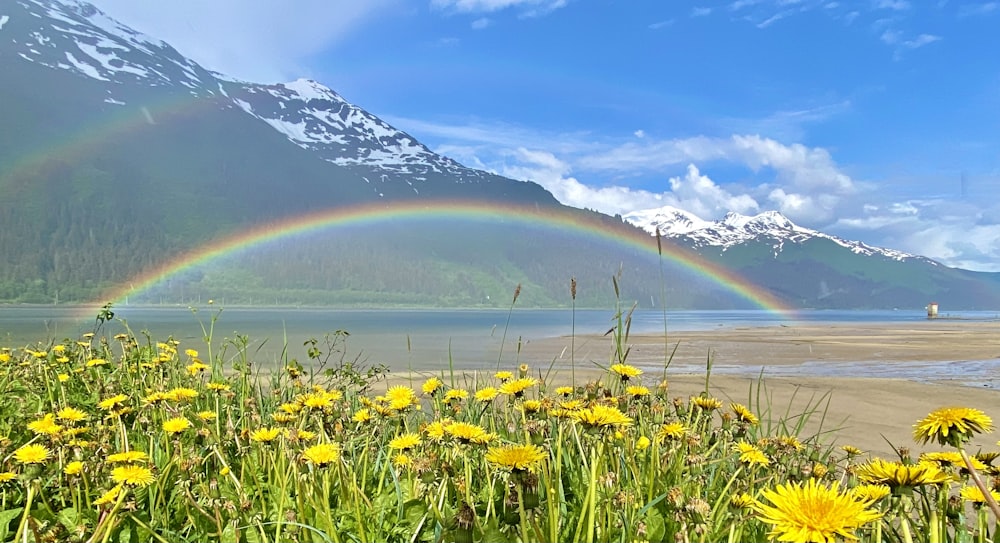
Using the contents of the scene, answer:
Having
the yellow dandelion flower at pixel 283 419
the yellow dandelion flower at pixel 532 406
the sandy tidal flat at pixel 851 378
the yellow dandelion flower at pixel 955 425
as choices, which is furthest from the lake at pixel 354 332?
the sandy tidal flat at pixel 851 378

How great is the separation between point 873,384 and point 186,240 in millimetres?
176414

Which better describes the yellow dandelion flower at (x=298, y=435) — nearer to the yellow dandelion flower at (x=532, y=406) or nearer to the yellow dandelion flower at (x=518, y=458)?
the yellow dandelion flower at (x=532, y=406)

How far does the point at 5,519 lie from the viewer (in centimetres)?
168

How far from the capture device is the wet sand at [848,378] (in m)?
6.73

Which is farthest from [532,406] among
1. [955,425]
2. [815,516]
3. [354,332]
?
[354,332]

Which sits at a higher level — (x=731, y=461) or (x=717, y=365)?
(x=731, y=461)

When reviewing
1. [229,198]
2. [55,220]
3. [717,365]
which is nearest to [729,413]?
[717,365]

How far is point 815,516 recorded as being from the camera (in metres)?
0.77

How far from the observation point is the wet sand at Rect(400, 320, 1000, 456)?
265 inches

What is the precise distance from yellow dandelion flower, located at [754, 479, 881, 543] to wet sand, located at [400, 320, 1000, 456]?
1859 mm

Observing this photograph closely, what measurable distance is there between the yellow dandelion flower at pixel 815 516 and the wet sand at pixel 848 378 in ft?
6.10

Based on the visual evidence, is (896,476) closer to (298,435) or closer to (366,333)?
(298,435)

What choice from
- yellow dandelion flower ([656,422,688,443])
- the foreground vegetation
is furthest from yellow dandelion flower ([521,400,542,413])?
yellow dandelion flower ([656,422,688,443])

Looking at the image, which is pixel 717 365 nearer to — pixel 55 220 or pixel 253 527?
pixel 253 527
